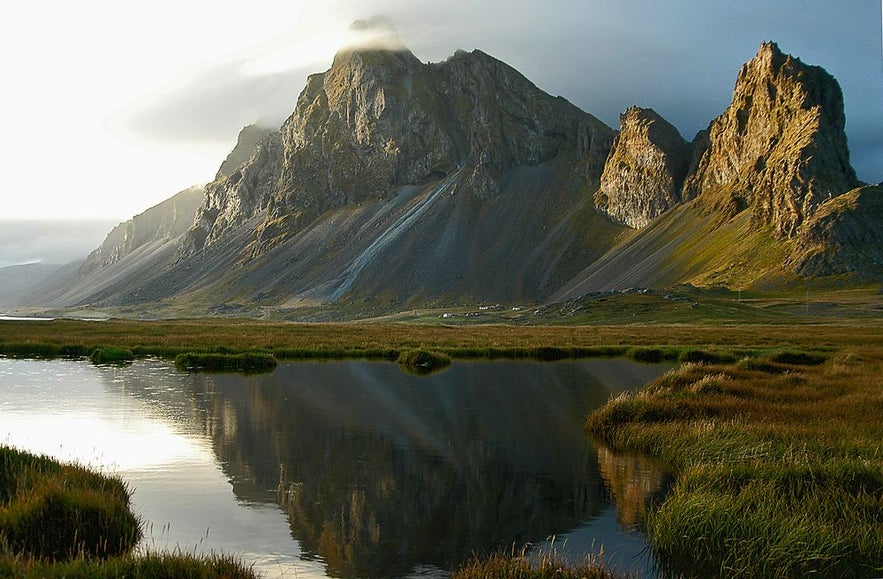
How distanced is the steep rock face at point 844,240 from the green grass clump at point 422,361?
503 ft

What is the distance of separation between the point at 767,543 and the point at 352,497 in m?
11.3

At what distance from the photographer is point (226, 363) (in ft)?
195

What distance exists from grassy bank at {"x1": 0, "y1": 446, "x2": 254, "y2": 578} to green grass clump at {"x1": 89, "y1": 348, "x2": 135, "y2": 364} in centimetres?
4495

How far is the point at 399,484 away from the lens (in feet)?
73.9

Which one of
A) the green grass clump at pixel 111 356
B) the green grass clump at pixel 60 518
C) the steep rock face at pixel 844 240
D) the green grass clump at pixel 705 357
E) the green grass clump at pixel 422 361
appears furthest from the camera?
the steep rock face at pixel 844 240

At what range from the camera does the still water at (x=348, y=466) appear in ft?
55.6

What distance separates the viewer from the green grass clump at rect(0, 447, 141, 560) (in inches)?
555

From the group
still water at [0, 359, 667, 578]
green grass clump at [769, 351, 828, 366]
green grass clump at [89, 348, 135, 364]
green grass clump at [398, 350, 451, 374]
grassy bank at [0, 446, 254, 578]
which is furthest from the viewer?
green grass clump at [89, 348, 135, 364]

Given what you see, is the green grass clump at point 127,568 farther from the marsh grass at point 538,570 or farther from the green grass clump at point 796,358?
the green grass clump at point 796,358

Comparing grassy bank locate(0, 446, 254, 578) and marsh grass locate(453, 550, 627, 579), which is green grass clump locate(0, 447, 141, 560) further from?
marsh grass locate(453, 550, 627, 579)

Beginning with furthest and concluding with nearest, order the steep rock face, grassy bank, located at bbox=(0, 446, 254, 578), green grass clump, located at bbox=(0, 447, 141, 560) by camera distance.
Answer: the steep rock face, green grass clump, located at bbox=(0, 447, 141, 560), grassy bank, located at bbox=(0, 446, 254, 578)

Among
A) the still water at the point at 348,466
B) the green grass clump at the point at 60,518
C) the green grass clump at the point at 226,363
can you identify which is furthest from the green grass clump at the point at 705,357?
the green grass clump at the point at 60,518

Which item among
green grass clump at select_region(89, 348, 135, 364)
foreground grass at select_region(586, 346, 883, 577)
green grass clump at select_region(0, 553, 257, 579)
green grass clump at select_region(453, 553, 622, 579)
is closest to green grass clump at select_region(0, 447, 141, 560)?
green grass clump at select_region(0, 553, 257, 579)

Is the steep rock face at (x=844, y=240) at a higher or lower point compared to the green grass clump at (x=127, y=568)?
higher
